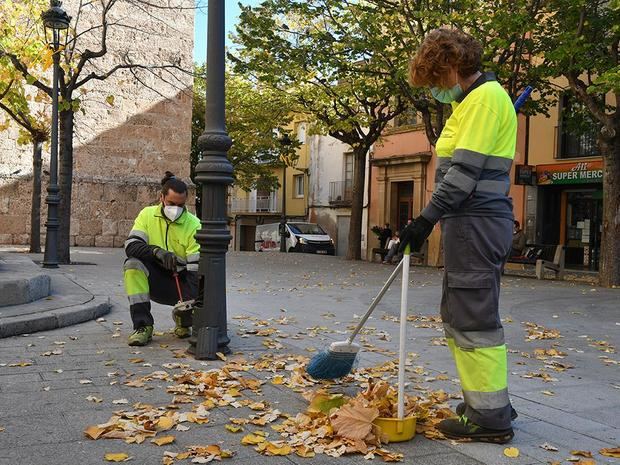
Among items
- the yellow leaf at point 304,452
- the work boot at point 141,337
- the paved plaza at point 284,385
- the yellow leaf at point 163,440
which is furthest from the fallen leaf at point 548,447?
the work boot at point 141,337

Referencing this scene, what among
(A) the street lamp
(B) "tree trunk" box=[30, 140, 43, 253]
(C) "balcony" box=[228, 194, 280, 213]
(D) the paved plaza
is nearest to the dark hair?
(D) the paved plaza

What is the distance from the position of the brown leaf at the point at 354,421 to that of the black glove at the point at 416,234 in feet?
2.71

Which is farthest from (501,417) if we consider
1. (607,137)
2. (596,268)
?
(596,268)

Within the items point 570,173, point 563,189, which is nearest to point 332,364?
point 570,173

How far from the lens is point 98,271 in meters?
12.6

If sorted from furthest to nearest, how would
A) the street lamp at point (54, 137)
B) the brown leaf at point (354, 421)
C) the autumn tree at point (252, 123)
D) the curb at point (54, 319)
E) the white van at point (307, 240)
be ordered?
1. the white van at point (307, 240)
2. the autumn tree at point (252, 123)
3. the street lamp at point (54, 137)
4. the curb at point (54, 319)
5. the brown leaf at point (354, 421)

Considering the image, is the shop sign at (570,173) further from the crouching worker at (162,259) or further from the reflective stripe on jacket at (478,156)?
the reflective stripe on jacket at (478,156)

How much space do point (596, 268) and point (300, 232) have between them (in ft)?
45.8

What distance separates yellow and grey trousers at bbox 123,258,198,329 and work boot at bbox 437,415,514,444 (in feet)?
9.98

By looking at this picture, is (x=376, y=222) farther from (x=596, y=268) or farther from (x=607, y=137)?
(x=607, y=137)

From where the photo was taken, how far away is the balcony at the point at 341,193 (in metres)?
34.4

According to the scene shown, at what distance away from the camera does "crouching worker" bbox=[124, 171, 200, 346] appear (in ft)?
19.0

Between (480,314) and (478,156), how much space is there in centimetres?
78

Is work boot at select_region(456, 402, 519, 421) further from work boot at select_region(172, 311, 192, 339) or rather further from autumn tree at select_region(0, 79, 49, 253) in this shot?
autumn tree at select_region(0, 79, 49, 253)
